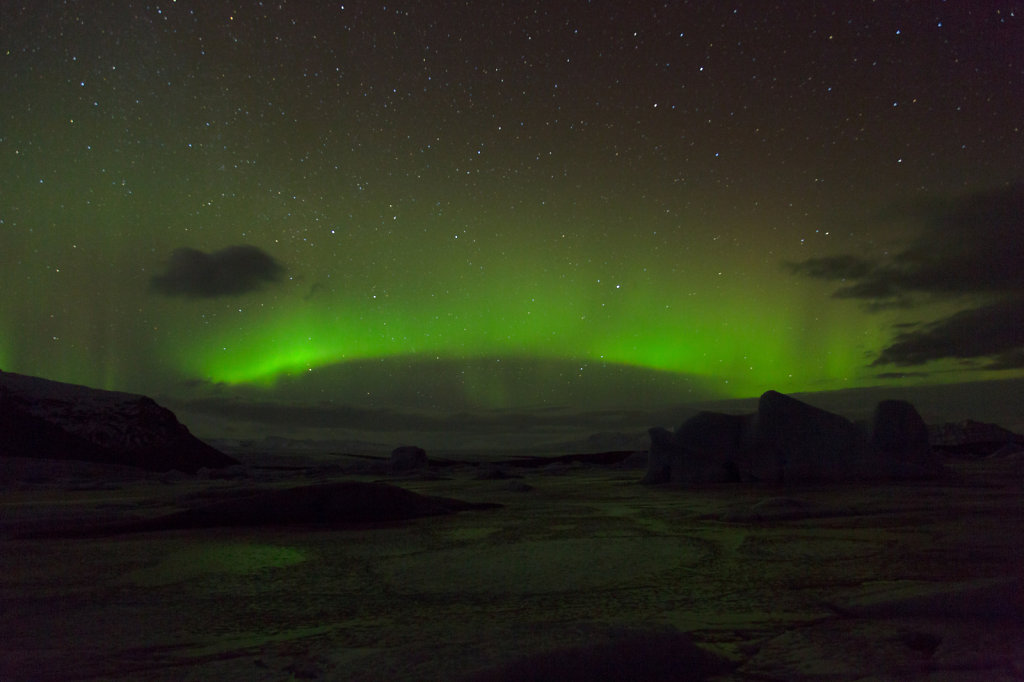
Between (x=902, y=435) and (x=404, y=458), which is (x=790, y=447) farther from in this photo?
(x=404, y=458)

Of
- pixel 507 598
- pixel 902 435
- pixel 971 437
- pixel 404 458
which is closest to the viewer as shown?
pixel 507 598

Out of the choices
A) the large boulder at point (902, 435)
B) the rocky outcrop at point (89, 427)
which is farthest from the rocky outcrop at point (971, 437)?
the rocky outcrop at point (89, 427)

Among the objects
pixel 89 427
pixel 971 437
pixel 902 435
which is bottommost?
pixel 971 437

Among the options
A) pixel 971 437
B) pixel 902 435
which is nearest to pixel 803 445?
pixel 902 435

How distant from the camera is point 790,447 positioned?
1459 cm

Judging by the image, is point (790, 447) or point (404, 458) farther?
point (404, 458)

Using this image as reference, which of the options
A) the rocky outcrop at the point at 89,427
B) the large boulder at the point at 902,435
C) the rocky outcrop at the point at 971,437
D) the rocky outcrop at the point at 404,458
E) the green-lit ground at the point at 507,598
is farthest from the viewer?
the rocky outcrop at the point at 971,437

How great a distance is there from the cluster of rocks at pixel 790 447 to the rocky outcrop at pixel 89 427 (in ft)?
111

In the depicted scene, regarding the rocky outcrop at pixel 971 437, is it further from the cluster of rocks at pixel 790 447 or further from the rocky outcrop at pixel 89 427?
the rocky outcrop at pixel 89 427

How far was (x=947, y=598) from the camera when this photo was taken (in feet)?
9.61

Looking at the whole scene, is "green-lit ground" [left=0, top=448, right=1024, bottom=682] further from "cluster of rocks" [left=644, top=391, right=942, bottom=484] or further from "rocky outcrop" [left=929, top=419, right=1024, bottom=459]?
"rocky outcrop" [left=929, top=419, right=1024, bottom=459]

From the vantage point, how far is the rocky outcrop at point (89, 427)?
35562 millimetres

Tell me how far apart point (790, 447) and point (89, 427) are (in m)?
39.4

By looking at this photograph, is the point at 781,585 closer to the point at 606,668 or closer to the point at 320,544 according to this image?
the point at 606,668
